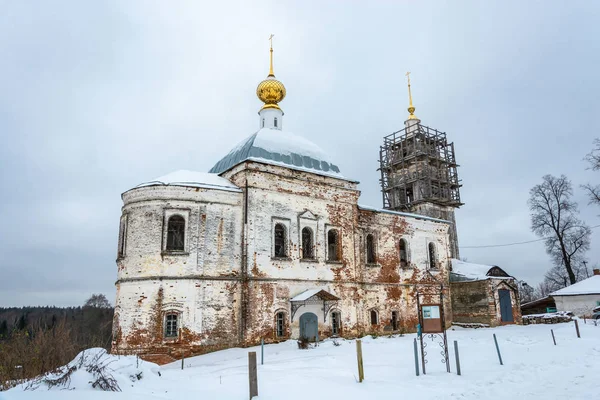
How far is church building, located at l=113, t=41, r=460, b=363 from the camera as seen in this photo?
16672 millimetres

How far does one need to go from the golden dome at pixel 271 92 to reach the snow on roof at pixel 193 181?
6766 millimetres

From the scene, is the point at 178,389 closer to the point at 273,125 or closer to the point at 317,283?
the point at 317,283

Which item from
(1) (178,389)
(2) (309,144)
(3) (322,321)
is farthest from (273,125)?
(1) (178,389)

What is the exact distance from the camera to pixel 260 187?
19141mm

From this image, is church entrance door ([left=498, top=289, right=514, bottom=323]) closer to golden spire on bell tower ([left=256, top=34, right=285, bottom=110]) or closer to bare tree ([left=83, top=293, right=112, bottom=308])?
golden spire on bell tower ([left=256, top=34, right=285, bottom=110])

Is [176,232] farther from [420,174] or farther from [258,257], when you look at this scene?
[420,174]

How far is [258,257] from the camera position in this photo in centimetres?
1844

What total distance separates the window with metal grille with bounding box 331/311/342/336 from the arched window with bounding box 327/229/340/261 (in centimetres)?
262

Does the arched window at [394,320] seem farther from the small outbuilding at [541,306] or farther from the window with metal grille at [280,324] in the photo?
the small outbuilding at [541,306]

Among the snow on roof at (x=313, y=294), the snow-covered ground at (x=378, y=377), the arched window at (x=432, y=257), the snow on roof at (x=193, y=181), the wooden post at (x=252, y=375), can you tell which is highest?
the snow on roof at (x=193, y=181)

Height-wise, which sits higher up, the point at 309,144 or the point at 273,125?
the point at 273,125

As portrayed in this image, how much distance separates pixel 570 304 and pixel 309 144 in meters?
20.4

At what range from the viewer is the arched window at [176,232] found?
17594 millimetres

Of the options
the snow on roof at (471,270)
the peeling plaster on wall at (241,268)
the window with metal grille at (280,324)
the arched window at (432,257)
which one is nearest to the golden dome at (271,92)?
the peeling plaster on wall at (241,268)
